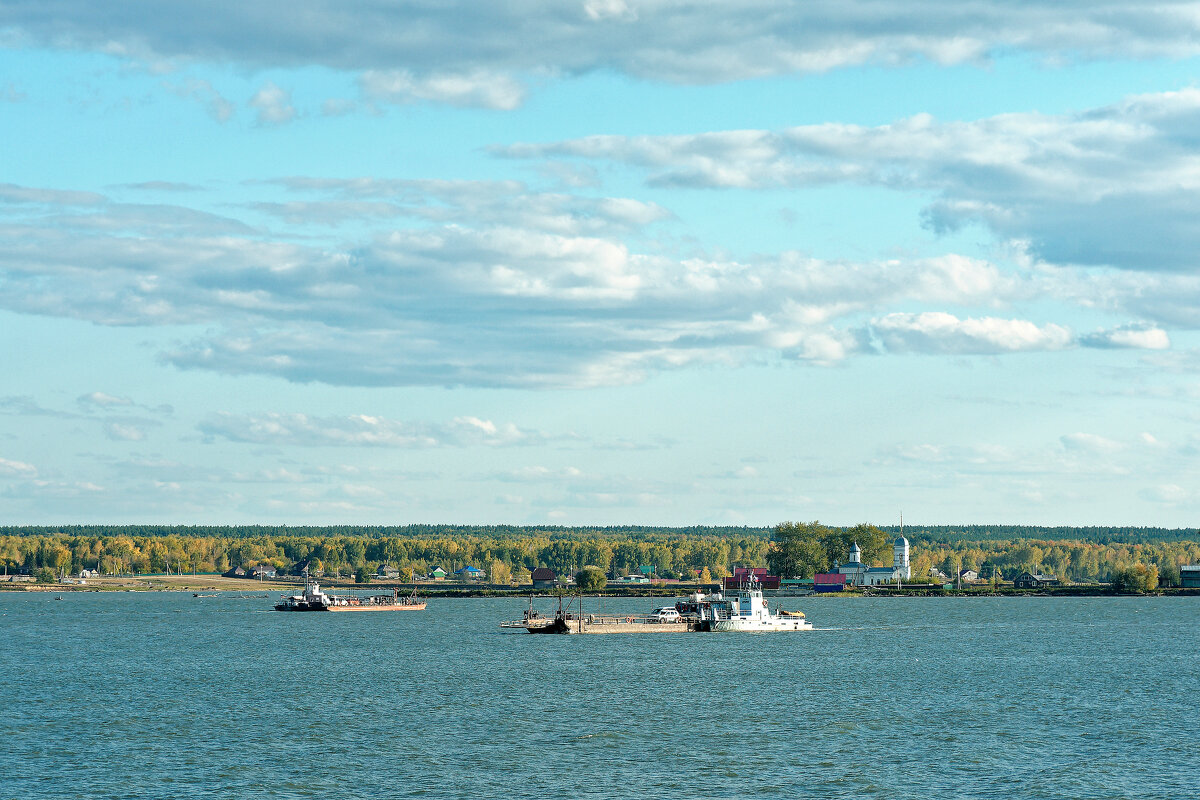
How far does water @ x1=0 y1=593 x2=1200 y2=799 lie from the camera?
6450 centimetres

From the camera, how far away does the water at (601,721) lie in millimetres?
64500

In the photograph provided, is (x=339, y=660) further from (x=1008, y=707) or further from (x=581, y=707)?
(x=1008, y=707)

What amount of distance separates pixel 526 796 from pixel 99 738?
3169 centimetres

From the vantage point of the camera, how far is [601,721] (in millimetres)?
85438

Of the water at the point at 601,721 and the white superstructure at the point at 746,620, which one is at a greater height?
the white superstructure at the point at 746,620

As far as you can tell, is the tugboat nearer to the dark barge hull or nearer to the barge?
the barge

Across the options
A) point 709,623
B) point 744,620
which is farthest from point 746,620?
point 709,623

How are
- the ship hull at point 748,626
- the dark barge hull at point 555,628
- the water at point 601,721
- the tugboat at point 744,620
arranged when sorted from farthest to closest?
the tugboat at point 744,620 < the ship hull at point 748,626 < the dark barge hull at point 555,628 < the water at point 601,721

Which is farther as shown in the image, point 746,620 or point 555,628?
point 746,620

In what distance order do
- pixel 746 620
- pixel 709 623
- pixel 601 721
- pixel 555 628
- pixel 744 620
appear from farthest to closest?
1. pixel 709 623
2. pixel 744 620
3. pixel 746 620
4. pixel 555 628
5. pixel 601 721

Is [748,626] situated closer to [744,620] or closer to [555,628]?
[744,620]

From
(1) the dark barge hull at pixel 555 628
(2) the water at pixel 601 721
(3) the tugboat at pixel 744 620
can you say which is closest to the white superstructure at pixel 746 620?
(3) the tugboat at pixel 744 620

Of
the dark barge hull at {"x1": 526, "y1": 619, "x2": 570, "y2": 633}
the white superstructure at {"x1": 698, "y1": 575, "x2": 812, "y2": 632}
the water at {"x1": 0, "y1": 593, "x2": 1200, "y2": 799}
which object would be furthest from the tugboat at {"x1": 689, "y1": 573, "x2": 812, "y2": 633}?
the water at {"x1": 0, "y1": 593, "x2": 1200, "y2": 799}

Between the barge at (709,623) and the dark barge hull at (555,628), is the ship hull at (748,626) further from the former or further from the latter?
the dark barge hull at (555,628)
